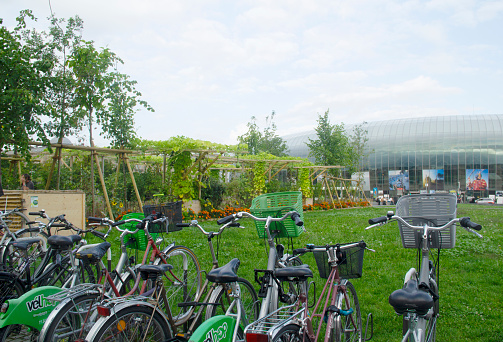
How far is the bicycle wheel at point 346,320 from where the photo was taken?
8.30 feet

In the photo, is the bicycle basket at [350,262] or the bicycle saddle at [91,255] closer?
the bicycle basket at [350,262]

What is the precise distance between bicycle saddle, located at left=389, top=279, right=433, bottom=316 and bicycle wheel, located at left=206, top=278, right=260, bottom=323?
46.6 inches

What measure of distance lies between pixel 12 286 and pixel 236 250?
413 cm

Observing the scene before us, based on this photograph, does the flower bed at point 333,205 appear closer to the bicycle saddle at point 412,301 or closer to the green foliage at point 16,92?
the green foliage at point 16,92

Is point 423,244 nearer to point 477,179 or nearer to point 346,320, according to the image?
point 346,320

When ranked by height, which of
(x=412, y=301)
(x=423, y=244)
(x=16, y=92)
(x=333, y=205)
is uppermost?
(x=16, y=92)

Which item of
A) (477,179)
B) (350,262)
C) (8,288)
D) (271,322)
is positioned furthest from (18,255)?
(477,179)

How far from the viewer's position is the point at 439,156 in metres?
41.2

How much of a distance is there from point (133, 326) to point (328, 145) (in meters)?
21.0

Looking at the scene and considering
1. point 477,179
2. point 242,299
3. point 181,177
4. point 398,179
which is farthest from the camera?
point 398,179

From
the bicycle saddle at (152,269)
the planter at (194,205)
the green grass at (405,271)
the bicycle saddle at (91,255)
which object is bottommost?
the green grass at (405,271)

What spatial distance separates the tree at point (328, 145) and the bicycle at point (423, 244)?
19.1 metres

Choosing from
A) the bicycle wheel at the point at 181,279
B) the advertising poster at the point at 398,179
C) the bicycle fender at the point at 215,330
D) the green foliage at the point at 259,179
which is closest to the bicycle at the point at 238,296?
the bicycle fender at the point at 215,330

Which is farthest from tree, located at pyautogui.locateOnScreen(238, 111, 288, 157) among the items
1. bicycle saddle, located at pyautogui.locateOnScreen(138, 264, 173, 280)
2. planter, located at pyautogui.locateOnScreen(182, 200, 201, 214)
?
bicycle saddle, located at pyautogui.locateOnScreen(138, 264, 173, 280)
